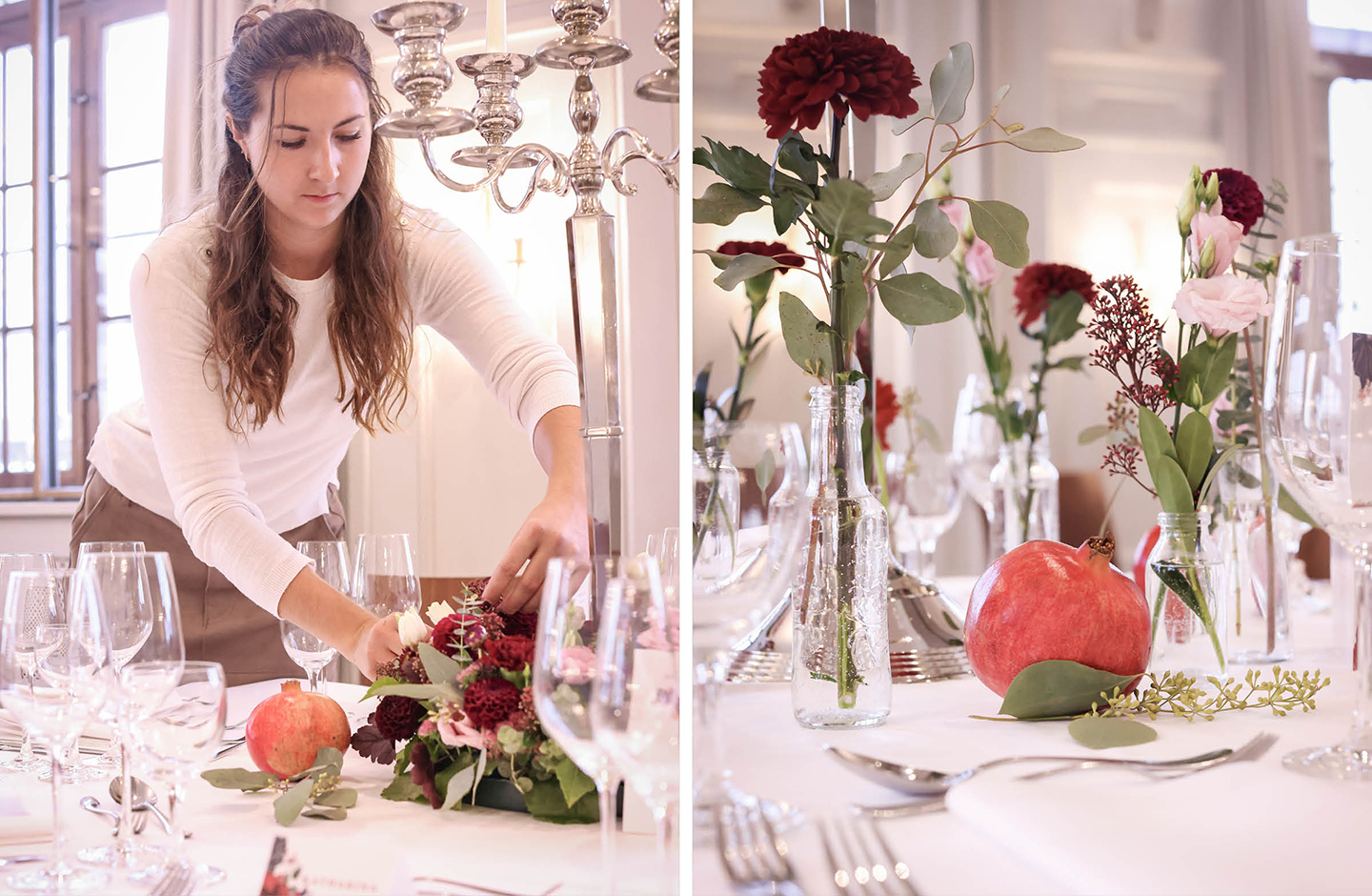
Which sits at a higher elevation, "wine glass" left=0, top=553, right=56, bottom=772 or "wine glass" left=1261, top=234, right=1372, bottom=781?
"wine glass" left=1261, top=234, right=1372, bottom=781

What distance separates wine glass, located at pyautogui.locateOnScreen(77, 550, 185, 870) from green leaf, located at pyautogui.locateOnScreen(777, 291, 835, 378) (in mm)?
381

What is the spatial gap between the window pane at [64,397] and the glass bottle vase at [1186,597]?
35.7 inches

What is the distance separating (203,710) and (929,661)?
55 centimetres

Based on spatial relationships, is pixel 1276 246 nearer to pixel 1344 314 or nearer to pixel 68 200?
pixel 1344 314

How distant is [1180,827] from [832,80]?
42 cm

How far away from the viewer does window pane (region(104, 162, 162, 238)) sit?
0.96 m

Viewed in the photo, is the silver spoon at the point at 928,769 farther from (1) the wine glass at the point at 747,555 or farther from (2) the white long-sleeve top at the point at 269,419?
(2) the white long-sleeve top at the point at 269,419

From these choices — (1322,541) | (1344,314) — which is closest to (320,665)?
(1344,314)

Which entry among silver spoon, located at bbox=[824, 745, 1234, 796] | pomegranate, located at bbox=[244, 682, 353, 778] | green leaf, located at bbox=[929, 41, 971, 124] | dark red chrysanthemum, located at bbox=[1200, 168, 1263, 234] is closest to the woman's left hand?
pomegranate, located at bbox=[244, 682, 353, 778]

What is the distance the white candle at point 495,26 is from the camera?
79 centimetres

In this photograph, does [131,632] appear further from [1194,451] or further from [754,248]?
[1194,451]

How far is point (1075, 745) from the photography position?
651mm

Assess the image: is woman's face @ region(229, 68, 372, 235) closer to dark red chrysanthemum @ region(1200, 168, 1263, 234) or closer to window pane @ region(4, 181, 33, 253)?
window pane @ region(4, 181, 33, 253)

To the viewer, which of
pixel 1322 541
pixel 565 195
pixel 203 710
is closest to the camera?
pixel 203 710
